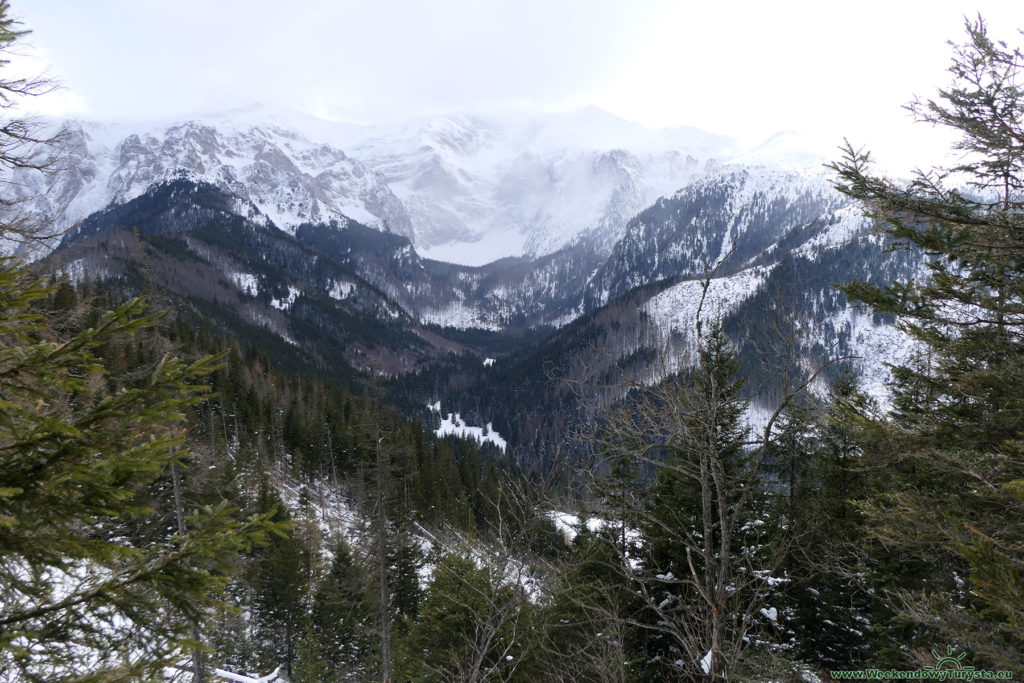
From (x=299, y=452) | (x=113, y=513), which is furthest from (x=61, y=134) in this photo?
(x=299, y=452)

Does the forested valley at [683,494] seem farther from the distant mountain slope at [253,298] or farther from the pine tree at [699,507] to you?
the distant mountain slope at [253,298]

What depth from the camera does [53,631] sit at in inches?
110

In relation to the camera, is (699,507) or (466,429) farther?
(466,429)

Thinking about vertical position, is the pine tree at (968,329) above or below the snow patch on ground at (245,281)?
above

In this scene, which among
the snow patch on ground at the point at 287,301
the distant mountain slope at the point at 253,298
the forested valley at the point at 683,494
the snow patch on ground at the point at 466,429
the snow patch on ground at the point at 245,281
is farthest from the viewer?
the snow patch on ground at the point at 287,301

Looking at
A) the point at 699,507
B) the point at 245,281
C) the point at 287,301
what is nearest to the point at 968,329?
the point at 699,507

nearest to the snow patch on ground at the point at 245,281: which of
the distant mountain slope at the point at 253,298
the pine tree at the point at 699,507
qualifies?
the distant mountain slope at the point at 253,298

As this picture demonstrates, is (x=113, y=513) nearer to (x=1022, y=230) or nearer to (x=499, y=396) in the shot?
(x=1022, y=230)

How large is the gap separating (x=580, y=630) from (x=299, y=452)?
3760 cm

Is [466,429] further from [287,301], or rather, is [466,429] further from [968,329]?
[968,329]

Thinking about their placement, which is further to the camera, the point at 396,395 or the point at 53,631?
the point at 396,395

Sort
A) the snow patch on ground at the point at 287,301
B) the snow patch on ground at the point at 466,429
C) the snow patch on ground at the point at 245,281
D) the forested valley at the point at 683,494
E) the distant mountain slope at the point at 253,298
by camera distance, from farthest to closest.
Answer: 1. the snow patch on ground at the point at 287,301
2. the snow patch on ground at the point at 245,281
3. the snow patch on ground at the point at 466,429
4. the distant mountain slope at the point at 253,298
5. the forested valley at the point at 683,494

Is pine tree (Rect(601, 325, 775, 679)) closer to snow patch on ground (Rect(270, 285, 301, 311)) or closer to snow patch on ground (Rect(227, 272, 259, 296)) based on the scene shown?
snow patch on ground (Rect(270, 285, 301, 311))

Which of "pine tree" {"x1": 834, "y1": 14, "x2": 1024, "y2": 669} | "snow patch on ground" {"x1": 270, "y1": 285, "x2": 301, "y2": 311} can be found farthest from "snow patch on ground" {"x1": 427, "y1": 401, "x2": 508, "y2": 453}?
"pine tree" {"x1": 834, "y1": 14, "x2": 1024, "y2": 669}
